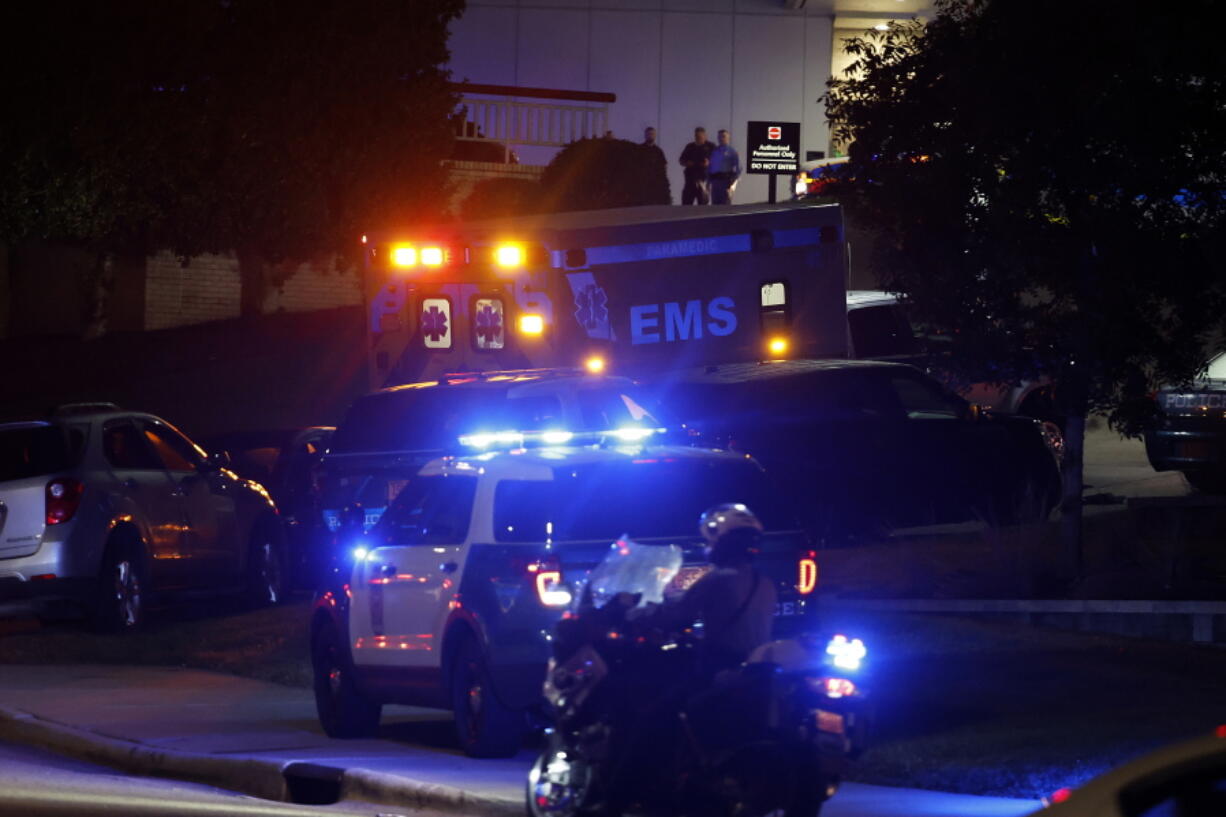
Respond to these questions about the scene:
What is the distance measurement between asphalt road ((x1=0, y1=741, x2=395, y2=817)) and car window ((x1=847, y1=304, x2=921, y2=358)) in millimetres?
12389

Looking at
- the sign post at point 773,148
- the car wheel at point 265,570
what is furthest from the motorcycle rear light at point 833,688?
the sign post at point 773,148

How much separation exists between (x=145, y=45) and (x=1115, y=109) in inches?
727

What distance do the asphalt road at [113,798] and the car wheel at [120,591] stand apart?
4.89m

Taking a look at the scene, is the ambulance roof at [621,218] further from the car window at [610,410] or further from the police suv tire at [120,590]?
the police suv tire at [120,590]

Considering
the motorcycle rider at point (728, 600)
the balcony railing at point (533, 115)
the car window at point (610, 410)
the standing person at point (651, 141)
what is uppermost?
the balcony railing at point (533, 115)

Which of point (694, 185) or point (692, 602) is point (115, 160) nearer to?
point (694, 185)

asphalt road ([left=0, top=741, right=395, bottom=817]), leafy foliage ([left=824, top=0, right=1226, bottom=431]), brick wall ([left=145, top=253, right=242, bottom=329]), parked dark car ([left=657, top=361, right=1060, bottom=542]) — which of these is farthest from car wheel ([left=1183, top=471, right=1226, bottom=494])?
brick wall ([left=145, top=253, right=242, bottom=329])

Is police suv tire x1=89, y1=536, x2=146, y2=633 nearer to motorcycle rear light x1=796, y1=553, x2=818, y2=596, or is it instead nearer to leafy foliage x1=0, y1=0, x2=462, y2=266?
motorcycle rear light x1=796, y1=553, x2=818, y2=596

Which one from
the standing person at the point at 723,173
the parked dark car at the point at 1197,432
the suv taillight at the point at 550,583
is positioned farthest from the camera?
the standing person at the point at 723,173

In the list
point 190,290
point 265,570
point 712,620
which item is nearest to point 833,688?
point 712,620

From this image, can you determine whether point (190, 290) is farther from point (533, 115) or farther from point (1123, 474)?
point (1123, 474)

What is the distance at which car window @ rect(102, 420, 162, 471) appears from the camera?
55.2ft

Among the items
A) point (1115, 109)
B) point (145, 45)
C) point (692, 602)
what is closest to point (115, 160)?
point (145, 45)

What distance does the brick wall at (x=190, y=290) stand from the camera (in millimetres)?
36812
